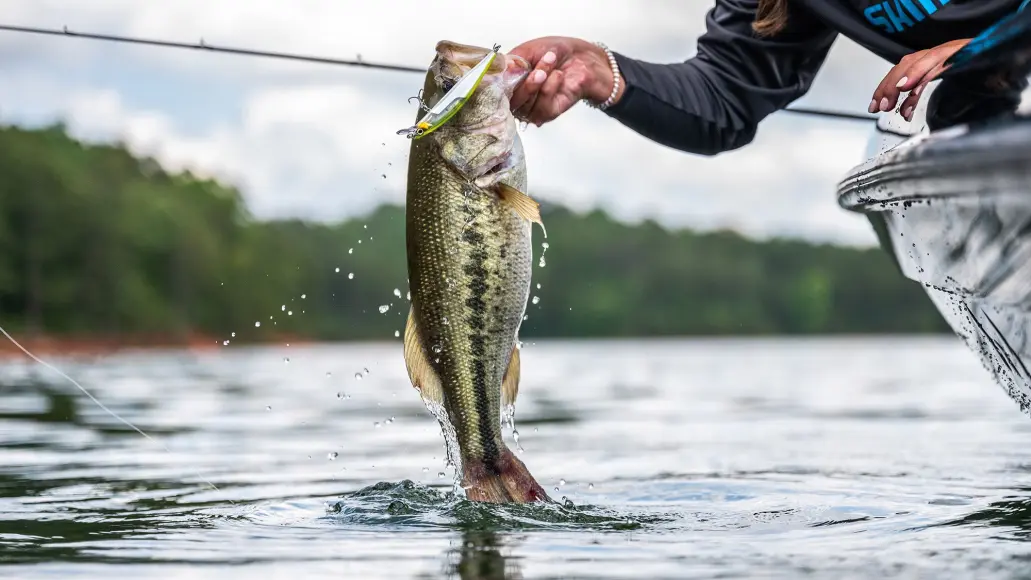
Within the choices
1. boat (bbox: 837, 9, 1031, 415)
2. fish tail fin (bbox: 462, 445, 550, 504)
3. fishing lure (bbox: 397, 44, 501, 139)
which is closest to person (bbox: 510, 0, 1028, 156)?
boat (bbox: 837, 9, 1031, 415)

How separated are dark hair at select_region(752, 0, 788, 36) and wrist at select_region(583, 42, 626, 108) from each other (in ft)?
2.00

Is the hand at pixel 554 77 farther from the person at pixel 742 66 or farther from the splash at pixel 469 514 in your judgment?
the splash at pixel 469 514

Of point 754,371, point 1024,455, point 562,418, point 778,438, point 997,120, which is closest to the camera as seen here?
point 997,120

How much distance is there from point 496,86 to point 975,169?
158 centimetres

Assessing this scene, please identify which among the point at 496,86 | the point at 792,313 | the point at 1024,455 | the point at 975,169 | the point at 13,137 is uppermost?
the point at 13,137

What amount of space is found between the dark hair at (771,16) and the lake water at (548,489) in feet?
6.21

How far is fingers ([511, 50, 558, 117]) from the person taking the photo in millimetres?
4449

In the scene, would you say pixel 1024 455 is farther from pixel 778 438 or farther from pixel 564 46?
pixel 564 46

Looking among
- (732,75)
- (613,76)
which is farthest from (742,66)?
(613,76)

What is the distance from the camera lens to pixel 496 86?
4.24 m

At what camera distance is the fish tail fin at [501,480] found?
4.57 metres

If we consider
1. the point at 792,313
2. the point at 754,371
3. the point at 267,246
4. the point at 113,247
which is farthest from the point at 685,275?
the point at 754,371

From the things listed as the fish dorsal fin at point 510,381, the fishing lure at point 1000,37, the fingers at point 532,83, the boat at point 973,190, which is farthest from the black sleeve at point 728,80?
the fishing lure at point 1000,37

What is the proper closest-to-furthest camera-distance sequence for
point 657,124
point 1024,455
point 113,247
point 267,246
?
point 657,124, point 1024,455, point 113,247, point 267,246
